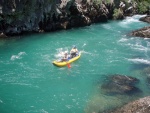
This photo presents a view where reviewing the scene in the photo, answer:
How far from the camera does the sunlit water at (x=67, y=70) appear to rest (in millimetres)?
21859

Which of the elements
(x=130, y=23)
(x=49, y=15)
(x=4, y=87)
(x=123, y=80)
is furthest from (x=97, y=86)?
(x=130, y=23)

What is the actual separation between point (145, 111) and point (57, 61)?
13.0 metres

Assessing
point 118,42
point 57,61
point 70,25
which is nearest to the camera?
point 57,61

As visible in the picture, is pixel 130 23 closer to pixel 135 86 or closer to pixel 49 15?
pixel 49 15

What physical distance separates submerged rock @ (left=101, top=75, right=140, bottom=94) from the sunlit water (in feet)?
1.97

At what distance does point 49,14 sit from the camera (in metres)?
43.9

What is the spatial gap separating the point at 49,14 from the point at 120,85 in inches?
891

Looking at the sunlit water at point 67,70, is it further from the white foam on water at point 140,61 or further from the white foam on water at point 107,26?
the white foam on water at point 107,26

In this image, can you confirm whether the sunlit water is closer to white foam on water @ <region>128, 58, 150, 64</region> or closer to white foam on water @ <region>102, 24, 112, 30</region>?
white foam on water @ <region>128, 58, 150, 64</region>

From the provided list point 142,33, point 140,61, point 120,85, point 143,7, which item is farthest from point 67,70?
point 143,7

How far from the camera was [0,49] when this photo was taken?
34.3 meters

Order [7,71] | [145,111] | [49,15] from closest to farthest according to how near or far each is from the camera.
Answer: [145,111]
[7,71]
[49,15]

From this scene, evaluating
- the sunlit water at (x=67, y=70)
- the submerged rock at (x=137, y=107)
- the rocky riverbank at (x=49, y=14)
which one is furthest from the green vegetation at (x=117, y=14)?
the submerged rock at (x=137, y=107)

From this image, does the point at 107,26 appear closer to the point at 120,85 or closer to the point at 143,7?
the point at 143,7
